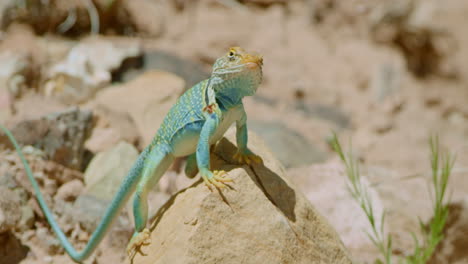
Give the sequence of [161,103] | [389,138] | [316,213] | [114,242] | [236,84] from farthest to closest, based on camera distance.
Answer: [389,138]
[161,103]
[114,242]
[316,213]
[236,84]

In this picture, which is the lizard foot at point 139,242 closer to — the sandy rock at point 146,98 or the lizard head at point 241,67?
the lizard head at point 241,67

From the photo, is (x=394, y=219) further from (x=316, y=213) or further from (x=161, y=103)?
(x=161, y=103)

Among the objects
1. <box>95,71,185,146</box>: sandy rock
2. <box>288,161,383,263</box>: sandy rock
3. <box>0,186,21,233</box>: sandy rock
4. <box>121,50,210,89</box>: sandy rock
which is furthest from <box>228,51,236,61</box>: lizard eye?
<box>121,50,210,89</box>: sandy rock

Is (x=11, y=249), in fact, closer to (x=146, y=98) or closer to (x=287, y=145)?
(x=146, y=98)

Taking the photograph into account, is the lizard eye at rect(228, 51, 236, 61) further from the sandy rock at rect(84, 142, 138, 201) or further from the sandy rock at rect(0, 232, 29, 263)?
the sandy rock at rect(0, 232, 29, 263)

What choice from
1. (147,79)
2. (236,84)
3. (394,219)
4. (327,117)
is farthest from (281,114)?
(236,84)

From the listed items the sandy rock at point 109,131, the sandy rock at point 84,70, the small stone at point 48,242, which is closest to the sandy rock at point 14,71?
the sandy rock at point 84,70

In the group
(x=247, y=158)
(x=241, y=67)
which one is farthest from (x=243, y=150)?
(x=241, y=67)
